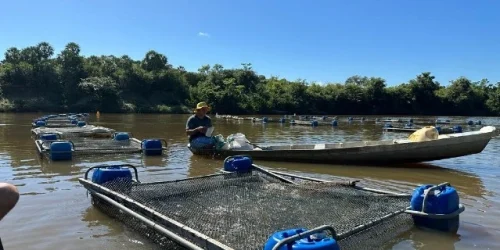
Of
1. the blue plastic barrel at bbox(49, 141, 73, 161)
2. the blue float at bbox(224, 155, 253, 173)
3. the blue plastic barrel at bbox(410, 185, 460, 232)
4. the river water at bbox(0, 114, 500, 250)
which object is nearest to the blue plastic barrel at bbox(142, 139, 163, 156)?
the river water at bbox(0, 114, 500, 250)

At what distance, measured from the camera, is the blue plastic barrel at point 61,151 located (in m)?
11.5

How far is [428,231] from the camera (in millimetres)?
5816

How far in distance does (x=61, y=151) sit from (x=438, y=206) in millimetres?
9191

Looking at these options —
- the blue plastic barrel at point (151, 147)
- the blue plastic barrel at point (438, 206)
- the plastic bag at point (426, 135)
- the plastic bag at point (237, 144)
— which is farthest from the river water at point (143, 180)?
the plastic bag at point (426, 135)

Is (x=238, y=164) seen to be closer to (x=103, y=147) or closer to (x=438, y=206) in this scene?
(x=438, y=206)

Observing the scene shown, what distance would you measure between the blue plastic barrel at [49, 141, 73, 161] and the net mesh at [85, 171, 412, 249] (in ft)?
17.6

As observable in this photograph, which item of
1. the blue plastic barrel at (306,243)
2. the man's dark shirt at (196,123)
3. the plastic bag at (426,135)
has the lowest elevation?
the blue plastic barrel at (306,243)

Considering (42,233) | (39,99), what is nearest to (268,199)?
(42,233)

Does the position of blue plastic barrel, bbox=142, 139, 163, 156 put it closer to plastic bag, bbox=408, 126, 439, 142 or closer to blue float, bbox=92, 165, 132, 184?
blue float, bbox=92, 165, 132, 184

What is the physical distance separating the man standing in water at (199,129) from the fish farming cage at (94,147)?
1.02 meters

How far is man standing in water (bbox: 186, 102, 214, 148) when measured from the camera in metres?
12.7

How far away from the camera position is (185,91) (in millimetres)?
64625

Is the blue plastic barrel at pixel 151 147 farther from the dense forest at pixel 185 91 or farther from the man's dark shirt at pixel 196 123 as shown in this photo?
the dense forest at pixel 185 91

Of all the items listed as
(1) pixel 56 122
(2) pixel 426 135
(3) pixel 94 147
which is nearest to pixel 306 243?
(2) pixel 426 135
